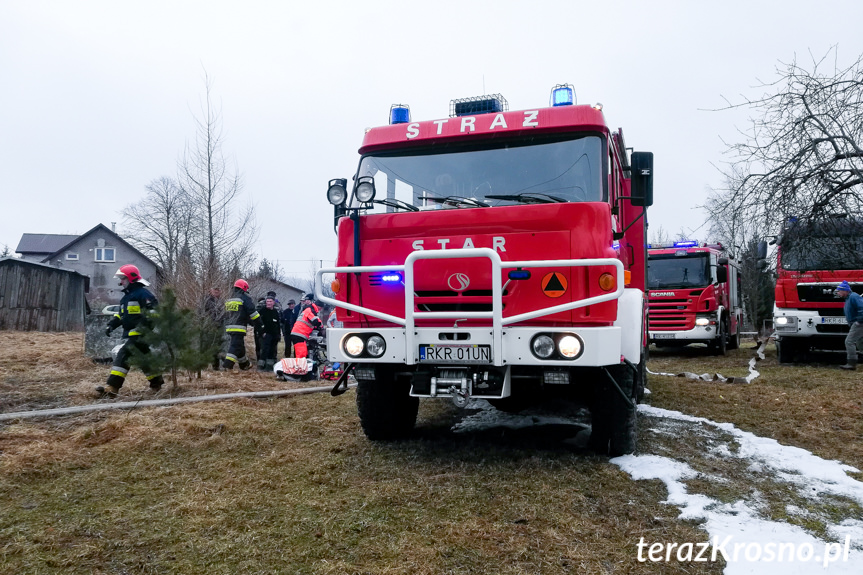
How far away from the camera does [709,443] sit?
213 inches

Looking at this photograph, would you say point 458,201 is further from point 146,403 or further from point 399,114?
point 146,403

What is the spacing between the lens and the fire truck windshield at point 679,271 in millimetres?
13836

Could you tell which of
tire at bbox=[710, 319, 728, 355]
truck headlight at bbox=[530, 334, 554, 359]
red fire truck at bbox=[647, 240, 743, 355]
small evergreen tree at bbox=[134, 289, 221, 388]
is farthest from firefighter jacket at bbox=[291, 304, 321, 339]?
tire at bbox=[710, 319, 728, 355]

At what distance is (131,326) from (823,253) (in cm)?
1084

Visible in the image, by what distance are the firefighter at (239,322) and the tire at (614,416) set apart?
725cm

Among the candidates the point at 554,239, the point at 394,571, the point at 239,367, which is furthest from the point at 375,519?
the point at 239,367

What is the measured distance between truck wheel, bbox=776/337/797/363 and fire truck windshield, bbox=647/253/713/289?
7.12 ft

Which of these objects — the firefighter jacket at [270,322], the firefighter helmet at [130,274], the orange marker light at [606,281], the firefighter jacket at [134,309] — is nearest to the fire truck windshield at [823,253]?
the orange marker light at [606,281]

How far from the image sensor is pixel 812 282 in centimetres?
1118

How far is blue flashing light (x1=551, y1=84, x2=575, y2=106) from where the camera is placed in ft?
16.4

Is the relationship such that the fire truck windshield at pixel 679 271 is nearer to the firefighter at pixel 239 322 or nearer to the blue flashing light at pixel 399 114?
the firefighter at pixel 239 322

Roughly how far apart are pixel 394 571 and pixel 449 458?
6.52 feet

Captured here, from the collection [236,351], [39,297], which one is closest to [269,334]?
[236,351]

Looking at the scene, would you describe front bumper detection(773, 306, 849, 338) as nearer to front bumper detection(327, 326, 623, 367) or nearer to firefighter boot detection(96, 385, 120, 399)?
front bumper detection(327, 326, 623, 367)
